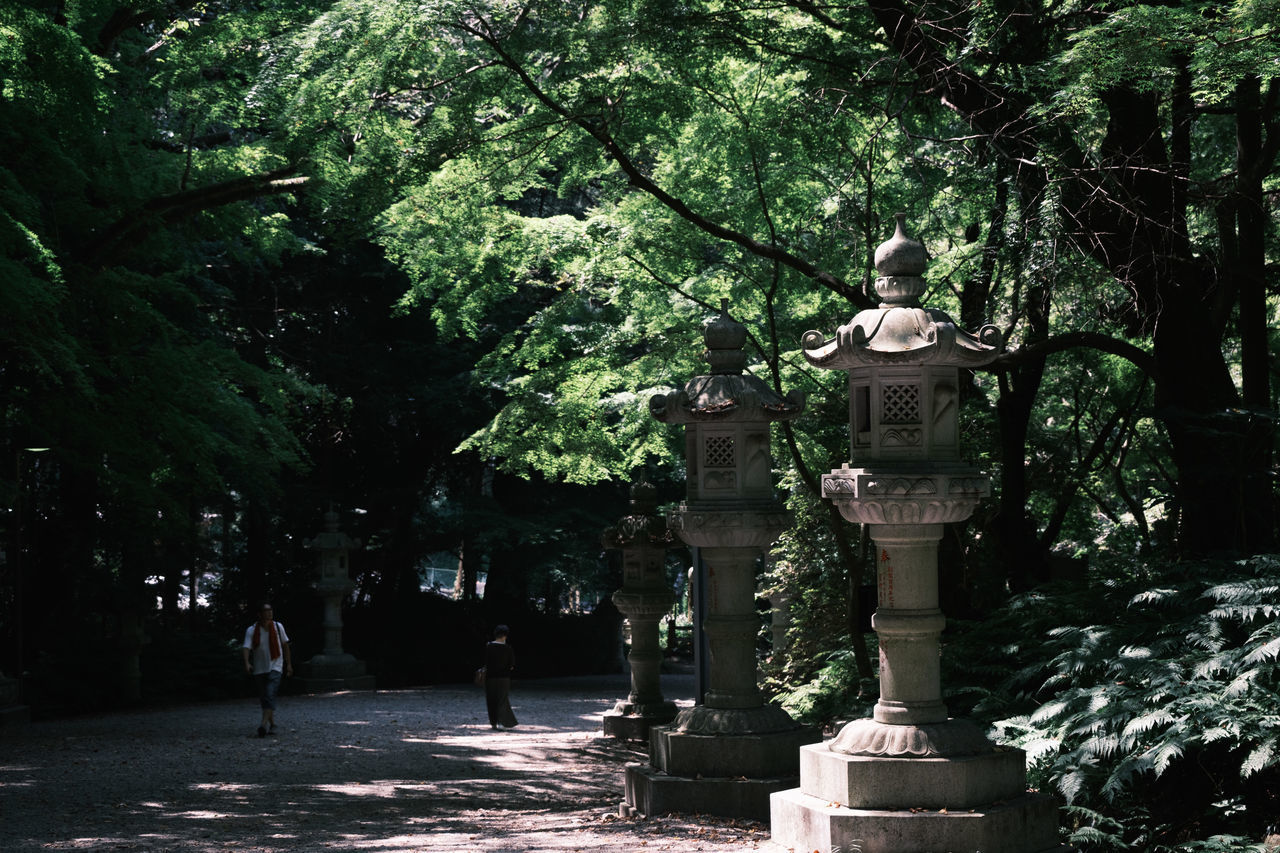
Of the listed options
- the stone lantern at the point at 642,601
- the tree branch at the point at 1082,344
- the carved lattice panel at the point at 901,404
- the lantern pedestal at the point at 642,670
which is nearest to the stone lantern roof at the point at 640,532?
the stone lantern at the point at 642,601

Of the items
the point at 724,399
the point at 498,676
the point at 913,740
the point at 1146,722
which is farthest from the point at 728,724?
the point at 498,676

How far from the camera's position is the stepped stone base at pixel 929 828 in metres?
6.70

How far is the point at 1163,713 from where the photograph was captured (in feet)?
24.8

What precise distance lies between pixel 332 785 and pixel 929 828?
6.48 m

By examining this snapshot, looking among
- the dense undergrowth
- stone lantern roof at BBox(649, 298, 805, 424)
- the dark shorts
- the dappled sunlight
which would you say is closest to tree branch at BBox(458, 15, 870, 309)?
stone lantern roof at BBox(649, 298, 805, 424)

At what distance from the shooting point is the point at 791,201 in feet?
47.9

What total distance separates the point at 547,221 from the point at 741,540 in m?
8.28

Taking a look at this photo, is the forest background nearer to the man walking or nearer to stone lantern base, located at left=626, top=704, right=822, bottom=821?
stone lantern base, located at left=626, top=704, right=822, bottom=821

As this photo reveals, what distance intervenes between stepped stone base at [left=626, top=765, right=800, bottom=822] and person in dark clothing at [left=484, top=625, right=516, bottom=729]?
21.1ft

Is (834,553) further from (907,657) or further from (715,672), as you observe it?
(907,657)

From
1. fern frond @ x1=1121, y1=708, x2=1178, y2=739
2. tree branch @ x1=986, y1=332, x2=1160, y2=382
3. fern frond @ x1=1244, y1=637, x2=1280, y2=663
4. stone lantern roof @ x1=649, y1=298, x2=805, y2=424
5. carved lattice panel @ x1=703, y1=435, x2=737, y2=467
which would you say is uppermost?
tree branch @ x1=986, y1=332, x2=1160, y2=382

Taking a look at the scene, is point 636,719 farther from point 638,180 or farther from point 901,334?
point 901,334

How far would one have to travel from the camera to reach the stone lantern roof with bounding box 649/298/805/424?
30.3 ft

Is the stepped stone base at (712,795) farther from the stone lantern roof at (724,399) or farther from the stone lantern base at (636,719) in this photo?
the stone lantern base at (636,719)
